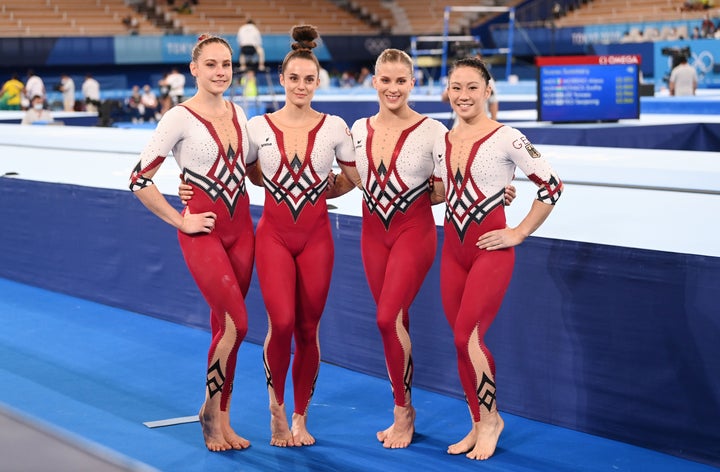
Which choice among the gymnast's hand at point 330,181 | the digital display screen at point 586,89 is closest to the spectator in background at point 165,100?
the digital display screen at point 586,89

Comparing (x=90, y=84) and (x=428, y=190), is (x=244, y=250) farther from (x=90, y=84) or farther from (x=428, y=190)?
(x=90, y=84)

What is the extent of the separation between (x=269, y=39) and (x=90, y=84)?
6635mm

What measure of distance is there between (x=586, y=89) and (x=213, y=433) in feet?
28.0

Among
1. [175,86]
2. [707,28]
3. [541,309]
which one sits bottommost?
[541,309]

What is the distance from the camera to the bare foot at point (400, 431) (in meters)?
4.14

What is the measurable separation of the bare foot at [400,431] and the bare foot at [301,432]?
0.30 metres

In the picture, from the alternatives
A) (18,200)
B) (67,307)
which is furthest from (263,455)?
(18,200)

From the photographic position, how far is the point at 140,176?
3967 mm

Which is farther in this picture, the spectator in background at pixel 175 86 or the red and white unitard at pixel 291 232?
the spectator in background at pixel 175 86

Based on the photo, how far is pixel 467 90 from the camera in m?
3.87

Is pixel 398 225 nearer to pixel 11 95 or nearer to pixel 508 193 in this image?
pixel 508 193

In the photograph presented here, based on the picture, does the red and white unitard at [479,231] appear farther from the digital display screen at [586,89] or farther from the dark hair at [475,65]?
the digital display screen at [586,89]

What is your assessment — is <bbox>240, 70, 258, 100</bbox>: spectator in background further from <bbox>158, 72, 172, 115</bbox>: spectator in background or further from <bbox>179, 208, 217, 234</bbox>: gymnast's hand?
<bbox>179, 208, 217, 234</bbox>: gymnast's hand

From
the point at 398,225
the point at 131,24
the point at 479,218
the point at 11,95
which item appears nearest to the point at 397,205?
the point at 398,225
